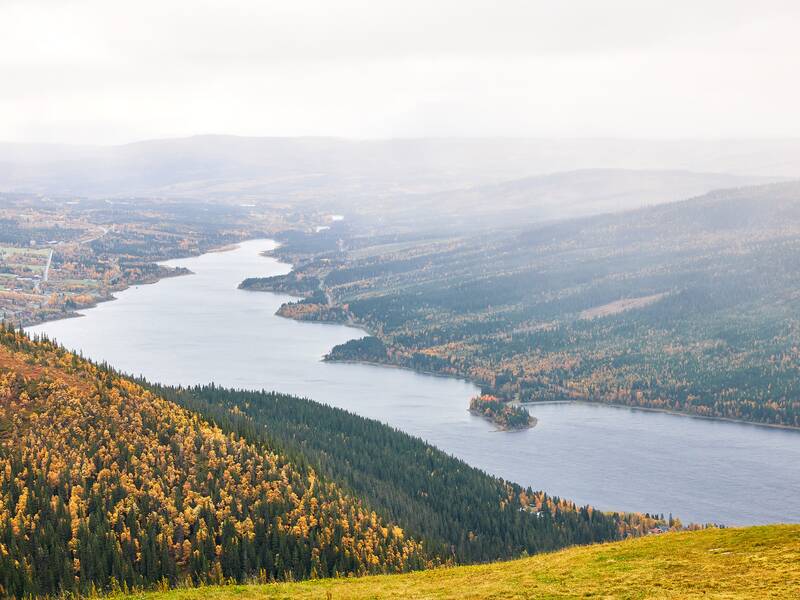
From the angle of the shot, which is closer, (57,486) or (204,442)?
(57,486)

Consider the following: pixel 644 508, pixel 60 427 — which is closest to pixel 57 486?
pixel 60 427

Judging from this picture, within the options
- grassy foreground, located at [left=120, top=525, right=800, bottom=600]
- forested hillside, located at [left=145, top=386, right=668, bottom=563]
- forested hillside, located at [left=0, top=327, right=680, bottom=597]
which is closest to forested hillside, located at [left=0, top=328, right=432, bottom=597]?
forested hillside, located at [left=0, top=327, right=680, bottom=597]

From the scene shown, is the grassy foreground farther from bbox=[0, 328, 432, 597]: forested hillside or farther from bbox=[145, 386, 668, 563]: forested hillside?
bbox=[145, 386, 668, 563]: forested hillside

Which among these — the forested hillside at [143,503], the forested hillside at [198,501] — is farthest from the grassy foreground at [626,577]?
the forested hillside at [198,501]

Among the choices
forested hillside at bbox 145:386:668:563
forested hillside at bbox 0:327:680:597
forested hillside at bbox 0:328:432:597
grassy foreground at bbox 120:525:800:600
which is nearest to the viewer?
grassy foreground at bbox 120:525:800:600

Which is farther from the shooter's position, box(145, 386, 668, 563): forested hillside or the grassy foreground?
box(145, 386, 668, 563): forested hillside

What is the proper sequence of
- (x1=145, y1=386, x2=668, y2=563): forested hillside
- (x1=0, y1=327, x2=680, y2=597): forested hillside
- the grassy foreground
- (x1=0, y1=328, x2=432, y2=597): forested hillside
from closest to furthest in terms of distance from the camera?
the grassy foreground, (x1=0, y1=328, x2=432, y2=597): forested hillside, (x1=0, y1=327, x2=680, y2=597): forested hillside, (x1=145, y1=386, x2=668, y2=563): forested hillside

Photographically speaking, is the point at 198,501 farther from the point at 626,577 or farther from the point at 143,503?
the point at 626,577

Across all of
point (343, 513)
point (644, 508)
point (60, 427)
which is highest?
point (60, 427)

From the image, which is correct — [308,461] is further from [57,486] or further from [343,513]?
[57,486]
